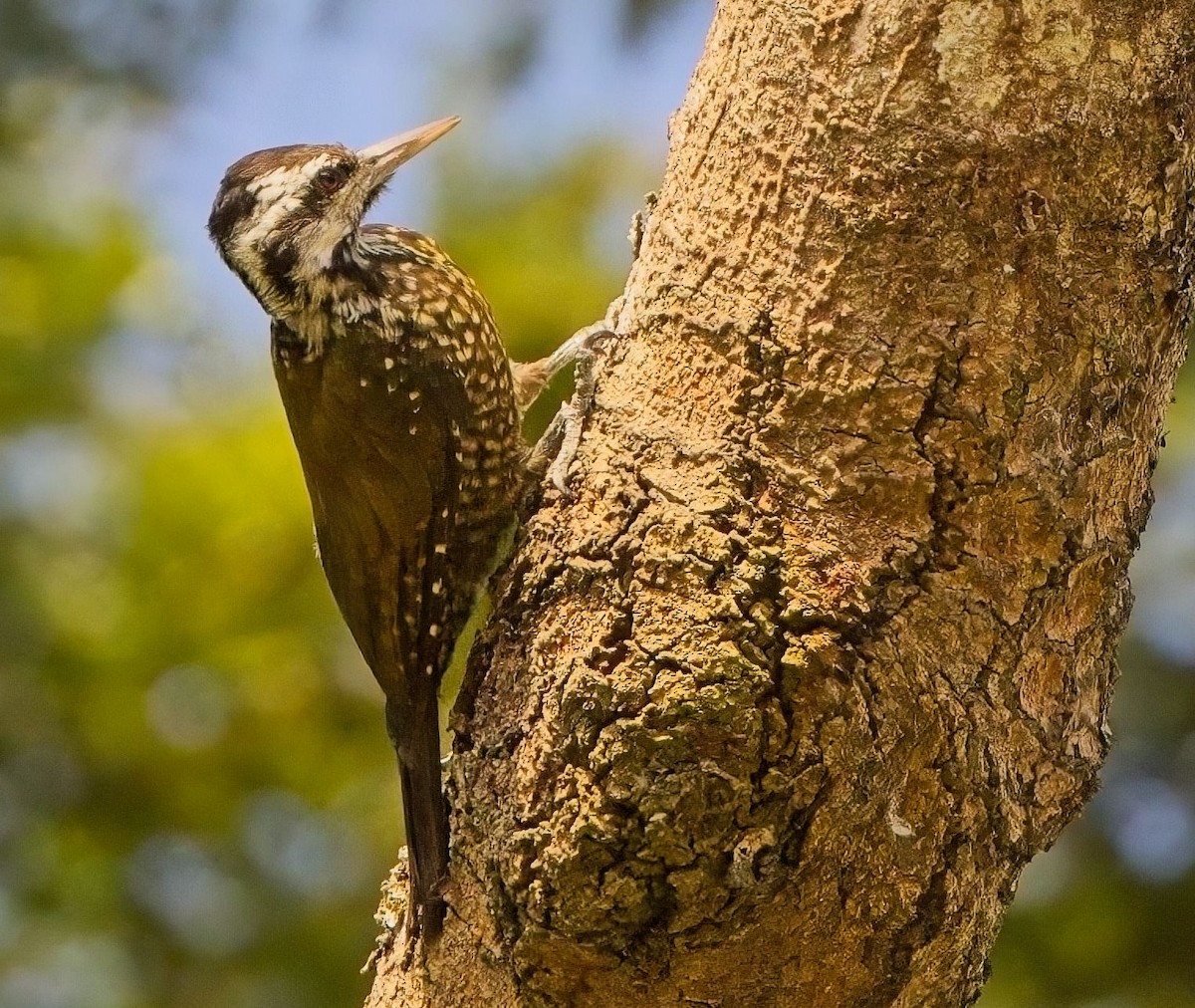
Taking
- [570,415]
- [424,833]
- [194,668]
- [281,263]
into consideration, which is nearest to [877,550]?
[570,415]

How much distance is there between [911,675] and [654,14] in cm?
276

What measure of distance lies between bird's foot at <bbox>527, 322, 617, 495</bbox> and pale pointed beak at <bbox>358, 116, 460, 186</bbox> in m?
0.61

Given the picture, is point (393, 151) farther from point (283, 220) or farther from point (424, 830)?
point (424, 830)

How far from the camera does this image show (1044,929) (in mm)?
3566

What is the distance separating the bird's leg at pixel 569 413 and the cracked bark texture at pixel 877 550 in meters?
0.24

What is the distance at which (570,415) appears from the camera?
240 centimetres

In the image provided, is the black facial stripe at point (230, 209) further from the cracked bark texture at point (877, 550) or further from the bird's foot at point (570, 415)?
the cracked bark texture at point (877, 550)

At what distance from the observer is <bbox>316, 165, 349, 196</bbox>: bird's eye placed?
9.65ft

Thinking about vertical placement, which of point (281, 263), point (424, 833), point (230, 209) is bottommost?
point (424, 833)

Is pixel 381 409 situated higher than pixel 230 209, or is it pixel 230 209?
pixel 230 209

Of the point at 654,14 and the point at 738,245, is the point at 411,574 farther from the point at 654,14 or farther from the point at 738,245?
the point at 654,14

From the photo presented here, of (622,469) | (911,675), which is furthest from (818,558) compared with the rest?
(622,469)

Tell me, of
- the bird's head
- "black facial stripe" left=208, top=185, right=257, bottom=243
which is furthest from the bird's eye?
"black facial stripe" left=208, top=185, right=257, bottom=243

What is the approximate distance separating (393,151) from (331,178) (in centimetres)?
16
